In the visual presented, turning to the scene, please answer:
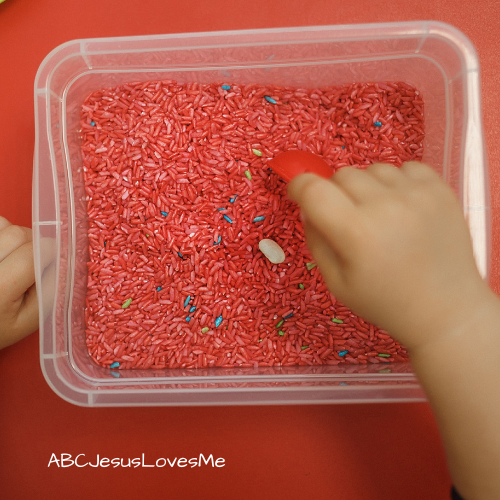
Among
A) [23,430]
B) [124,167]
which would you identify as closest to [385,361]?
[124,167]

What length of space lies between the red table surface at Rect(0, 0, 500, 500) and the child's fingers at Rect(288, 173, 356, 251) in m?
0.59

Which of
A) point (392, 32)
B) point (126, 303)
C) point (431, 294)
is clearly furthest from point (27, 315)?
point (392, 32)

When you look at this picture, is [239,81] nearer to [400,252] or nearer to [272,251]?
[272,251]

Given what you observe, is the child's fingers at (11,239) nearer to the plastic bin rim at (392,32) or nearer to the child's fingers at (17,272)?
the child's fingers at (17,272)

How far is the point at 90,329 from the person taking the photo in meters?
1.05

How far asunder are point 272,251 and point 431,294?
43 centimetres

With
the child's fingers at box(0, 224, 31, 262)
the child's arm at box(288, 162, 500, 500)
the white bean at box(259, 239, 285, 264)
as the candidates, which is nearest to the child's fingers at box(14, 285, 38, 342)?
the child's fingers at box(0, 224, 31, 262)

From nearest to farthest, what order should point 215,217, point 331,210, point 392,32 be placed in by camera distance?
1. point 331,210
2. point 392,32
3. point 215,217

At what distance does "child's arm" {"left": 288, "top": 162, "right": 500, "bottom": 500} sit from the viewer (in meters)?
0.60

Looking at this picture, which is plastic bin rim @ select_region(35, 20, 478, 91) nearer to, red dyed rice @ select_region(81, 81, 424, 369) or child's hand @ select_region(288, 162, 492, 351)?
red dyed rice @ select_region(81, 81, 424, 369)

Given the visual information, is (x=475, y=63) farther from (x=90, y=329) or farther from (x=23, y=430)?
(x=23, y=430)

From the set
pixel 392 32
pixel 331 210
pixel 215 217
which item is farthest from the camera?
pixel 215 217

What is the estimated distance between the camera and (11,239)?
98cm

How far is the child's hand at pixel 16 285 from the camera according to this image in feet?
3.07
